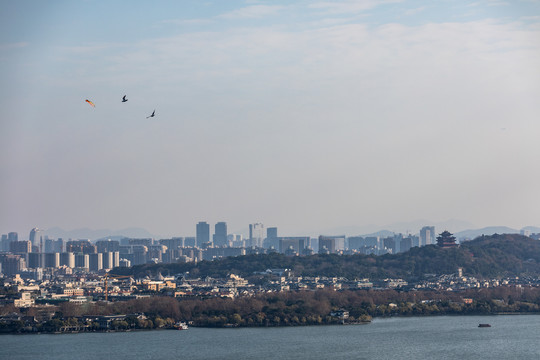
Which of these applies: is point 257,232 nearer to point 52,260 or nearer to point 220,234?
point 220,234

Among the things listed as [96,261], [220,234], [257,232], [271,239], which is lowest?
[96,261]

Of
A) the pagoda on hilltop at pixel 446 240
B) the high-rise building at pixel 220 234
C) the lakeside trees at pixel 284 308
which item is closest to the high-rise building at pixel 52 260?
the pagoda on hilltop at pixel 446 240

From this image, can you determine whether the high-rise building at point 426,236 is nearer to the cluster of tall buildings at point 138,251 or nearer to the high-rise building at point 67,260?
the cluster of tall buildings at point 138,251

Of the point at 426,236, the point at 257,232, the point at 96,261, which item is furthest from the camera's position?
the point at 257,232

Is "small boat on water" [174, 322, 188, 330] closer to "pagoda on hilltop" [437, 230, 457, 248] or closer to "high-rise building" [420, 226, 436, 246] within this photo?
"pagoda on hilltop" [437, 230, 457, 248]

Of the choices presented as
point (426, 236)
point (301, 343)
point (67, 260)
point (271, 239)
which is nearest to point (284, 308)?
point (301, 343)

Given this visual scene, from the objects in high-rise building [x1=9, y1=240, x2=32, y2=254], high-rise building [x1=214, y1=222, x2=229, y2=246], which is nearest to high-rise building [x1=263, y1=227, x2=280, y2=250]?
high-rise building [x1=214, y1=222, x2=229, y2=246]
